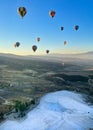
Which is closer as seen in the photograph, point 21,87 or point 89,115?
point 89,115

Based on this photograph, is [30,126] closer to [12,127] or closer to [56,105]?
[12,127]

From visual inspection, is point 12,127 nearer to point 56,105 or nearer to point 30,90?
point 56,105

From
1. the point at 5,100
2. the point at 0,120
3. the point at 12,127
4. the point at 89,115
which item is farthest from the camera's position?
the point at 5,100

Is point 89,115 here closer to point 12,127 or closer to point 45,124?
point 45,124

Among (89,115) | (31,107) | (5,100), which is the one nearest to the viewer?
(89,115)

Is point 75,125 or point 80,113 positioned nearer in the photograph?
point 75,125

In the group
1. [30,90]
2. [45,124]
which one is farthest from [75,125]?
[30,90]

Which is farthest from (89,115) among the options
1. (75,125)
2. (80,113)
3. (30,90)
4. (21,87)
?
(21,87)

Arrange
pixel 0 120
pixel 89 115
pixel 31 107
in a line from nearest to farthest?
pixel 0 120 → pixel 89 115 → pixel 31 107

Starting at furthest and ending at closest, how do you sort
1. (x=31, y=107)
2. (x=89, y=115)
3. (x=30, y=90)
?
(x=30, y=90)
(x=31, y=107)
(x=89, y=115)
